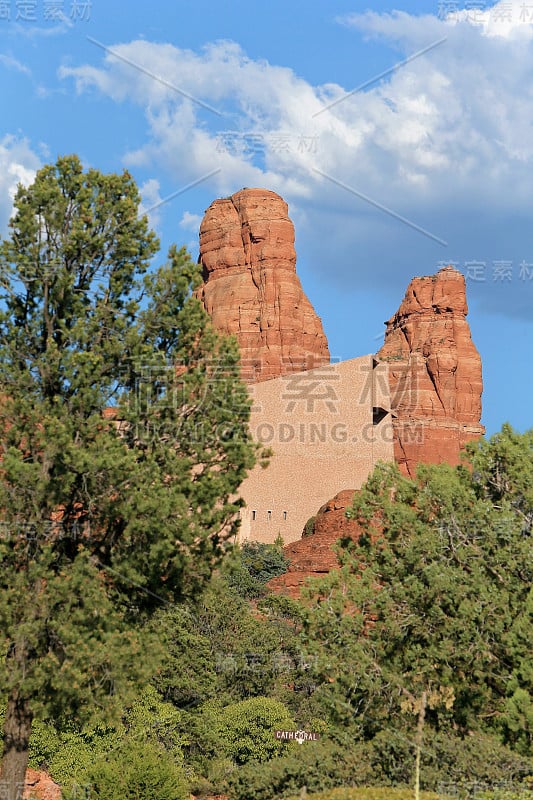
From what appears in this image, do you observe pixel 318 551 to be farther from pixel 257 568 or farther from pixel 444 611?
pixel 444 611

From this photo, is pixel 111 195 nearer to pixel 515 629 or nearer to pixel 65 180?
pixel 65 180

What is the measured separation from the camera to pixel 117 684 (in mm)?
15461

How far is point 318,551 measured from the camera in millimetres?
49000

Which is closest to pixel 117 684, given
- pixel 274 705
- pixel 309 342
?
pixel 274 705

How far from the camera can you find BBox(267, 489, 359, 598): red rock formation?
1827 inches

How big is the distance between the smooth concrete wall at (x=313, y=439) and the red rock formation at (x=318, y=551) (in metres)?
8.83

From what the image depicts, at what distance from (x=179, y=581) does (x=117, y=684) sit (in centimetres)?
211

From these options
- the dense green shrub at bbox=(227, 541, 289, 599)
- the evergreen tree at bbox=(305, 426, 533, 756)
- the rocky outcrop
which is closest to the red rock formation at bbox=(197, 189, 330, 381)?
the rocky outcrop

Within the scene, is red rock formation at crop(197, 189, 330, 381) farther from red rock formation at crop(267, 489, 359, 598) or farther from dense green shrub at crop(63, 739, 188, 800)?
dense green shrub at crop(63, 739, 188, 800)

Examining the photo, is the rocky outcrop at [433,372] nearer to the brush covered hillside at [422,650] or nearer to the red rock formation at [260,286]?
the red rock formation at [260,286]

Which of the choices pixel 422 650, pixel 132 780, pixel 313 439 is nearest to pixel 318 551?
pixel 313 439

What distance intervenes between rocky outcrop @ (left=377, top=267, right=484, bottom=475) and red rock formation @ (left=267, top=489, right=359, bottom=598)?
59.9m

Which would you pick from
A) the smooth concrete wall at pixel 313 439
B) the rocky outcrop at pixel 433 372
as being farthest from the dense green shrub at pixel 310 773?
the rocky outcrop at pixel 433 372

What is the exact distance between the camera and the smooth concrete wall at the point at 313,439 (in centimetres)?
6353
